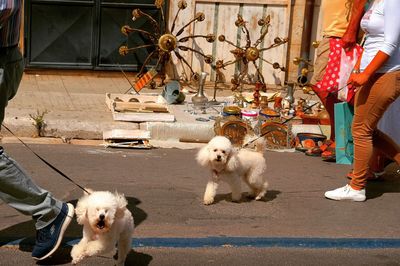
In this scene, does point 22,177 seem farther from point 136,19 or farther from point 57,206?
point 136,19

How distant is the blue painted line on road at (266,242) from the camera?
5387 millimetres

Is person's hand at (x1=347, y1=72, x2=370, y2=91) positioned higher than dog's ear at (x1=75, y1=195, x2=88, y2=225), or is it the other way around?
person's hand at (x1=347, y1=72, x2=370, y2=91)

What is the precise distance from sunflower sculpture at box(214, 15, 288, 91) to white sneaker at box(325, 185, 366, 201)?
12.9 feet

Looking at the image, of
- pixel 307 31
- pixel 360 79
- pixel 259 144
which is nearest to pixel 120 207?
pixel 259 144

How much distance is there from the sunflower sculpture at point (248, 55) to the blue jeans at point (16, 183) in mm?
5612

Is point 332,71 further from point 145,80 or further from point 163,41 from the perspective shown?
point 163,41

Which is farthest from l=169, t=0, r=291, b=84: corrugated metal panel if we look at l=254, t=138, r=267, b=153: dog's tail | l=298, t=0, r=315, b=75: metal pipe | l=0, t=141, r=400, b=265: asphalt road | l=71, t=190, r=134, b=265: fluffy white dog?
l=71, t=190, r=134, b=265: fluffy white dog

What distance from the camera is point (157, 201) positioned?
250 inches

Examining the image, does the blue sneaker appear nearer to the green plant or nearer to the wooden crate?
the green plant

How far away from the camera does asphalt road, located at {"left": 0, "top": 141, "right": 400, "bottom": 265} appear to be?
17.5 feet

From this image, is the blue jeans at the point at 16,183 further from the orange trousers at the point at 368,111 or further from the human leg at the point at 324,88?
the human leg at the point at 324,88

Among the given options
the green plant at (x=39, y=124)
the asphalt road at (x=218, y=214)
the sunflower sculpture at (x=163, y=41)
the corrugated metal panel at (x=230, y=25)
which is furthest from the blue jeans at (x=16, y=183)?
the corrugated metal panel at (x=230, y=25)

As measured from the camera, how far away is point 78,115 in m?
8.80

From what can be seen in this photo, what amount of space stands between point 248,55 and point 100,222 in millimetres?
6148
